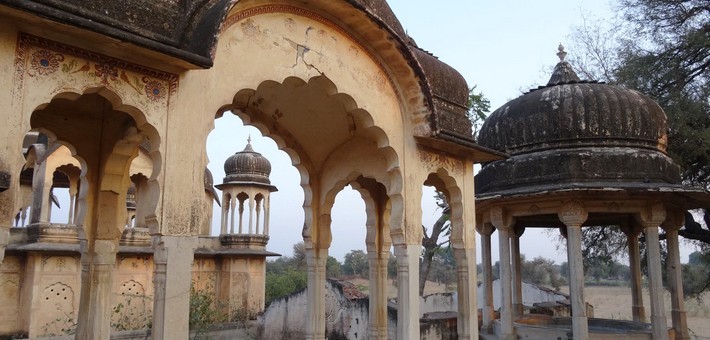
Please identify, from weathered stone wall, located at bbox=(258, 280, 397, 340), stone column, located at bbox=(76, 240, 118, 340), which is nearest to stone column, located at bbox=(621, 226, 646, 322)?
weathered stone wall, located at bbox=(258, 280, 397, 340)

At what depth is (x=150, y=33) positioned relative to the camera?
4.66 meters

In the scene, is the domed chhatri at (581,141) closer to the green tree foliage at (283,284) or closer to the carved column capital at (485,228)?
the carved column capital at (485,228)

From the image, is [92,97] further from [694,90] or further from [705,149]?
[694,90]

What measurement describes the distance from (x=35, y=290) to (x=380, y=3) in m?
11.5

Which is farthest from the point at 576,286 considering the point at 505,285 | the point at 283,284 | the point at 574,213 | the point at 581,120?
the point at 283,284

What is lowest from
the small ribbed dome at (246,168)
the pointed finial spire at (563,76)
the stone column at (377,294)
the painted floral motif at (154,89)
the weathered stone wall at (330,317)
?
the weathered stone wall at (330,317)

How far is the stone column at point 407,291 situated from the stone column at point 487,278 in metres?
5.61

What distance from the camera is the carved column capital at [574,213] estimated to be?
10094mm

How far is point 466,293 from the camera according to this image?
7.75 metres

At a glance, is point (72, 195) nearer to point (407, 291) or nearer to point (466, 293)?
point (407, 291)

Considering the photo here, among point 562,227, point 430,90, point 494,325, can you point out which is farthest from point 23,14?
point 562,227

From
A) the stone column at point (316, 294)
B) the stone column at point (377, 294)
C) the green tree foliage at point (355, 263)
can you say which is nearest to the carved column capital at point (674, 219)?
the stone column at point (377, 294)

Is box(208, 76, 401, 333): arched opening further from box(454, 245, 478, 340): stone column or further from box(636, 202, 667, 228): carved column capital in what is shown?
box(636, 202, 667, 228): carved column capital

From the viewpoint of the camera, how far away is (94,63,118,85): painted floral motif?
14.5ft
